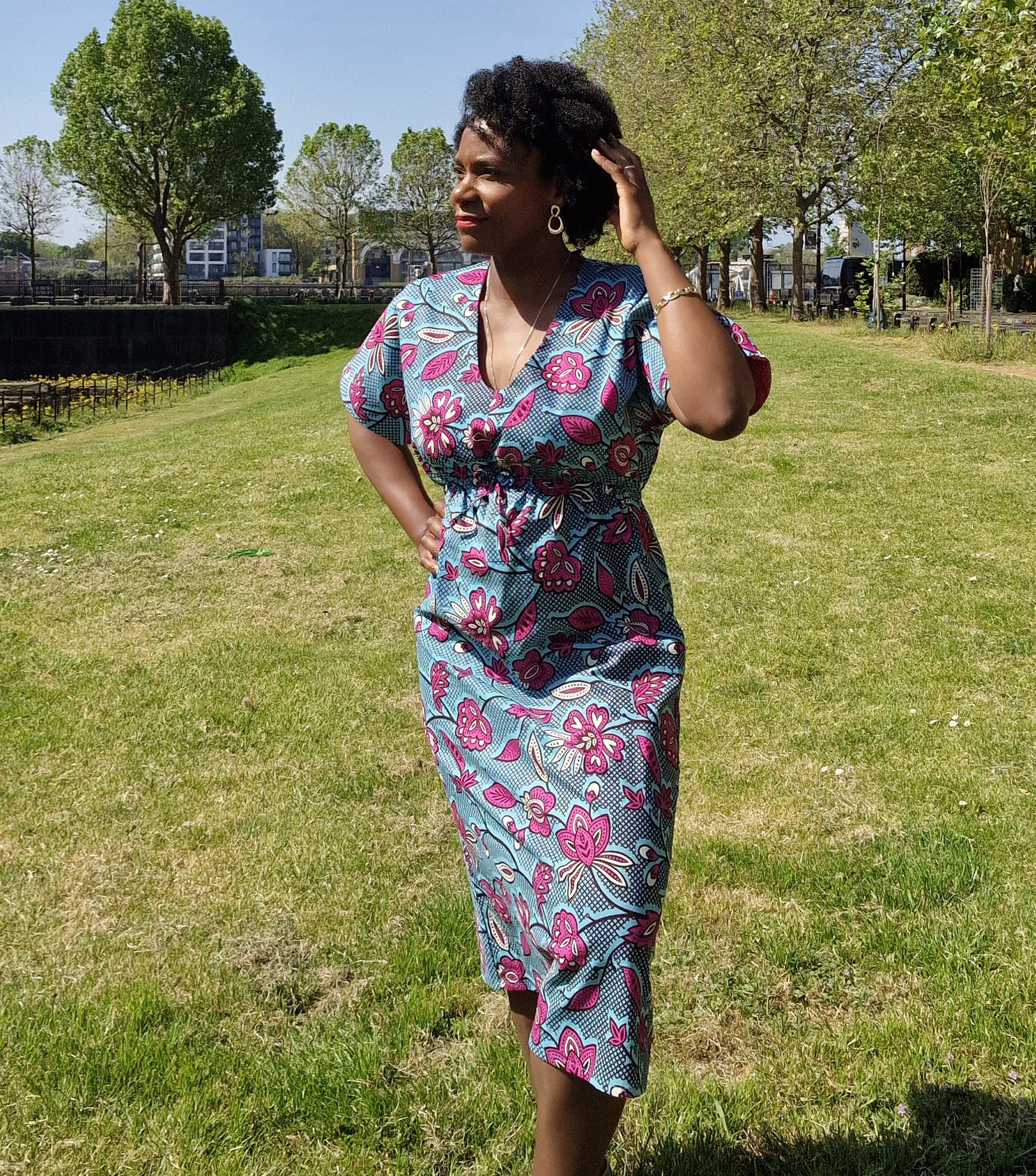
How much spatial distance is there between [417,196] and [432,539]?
2904 inches

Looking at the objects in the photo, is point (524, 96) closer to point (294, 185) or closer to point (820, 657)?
point (820, 657)

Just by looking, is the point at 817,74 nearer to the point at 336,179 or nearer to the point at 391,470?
the point at 391,470

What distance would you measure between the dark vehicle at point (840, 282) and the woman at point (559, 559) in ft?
132

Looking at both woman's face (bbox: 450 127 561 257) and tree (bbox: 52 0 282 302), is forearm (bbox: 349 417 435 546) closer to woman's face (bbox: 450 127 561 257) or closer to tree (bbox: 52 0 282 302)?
woman's face (bbox: 450 127 561 257)

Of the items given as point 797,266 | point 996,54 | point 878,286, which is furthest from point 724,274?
point 996,54

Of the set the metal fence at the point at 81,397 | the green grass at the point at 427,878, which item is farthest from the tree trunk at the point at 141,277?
the green grass at the point at 427,878

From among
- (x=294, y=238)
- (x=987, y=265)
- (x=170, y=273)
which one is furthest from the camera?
(x=294, y=238)

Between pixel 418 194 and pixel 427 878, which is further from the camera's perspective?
pixel 418 194

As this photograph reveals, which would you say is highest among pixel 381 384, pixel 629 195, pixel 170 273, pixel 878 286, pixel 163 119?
pixel 163 119

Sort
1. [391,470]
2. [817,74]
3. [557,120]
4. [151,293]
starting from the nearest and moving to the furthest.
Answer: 1. [557,120]
2. [391,470]
3. [817,74]
4. [151,293]

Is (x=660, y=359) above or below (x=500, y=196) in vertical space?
below

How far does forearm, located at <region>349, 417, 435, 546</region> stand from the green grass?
1474 millimetres

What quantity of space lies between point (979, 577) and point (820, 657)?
218 centimetres

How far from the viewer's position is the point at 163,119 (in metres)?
54.1
